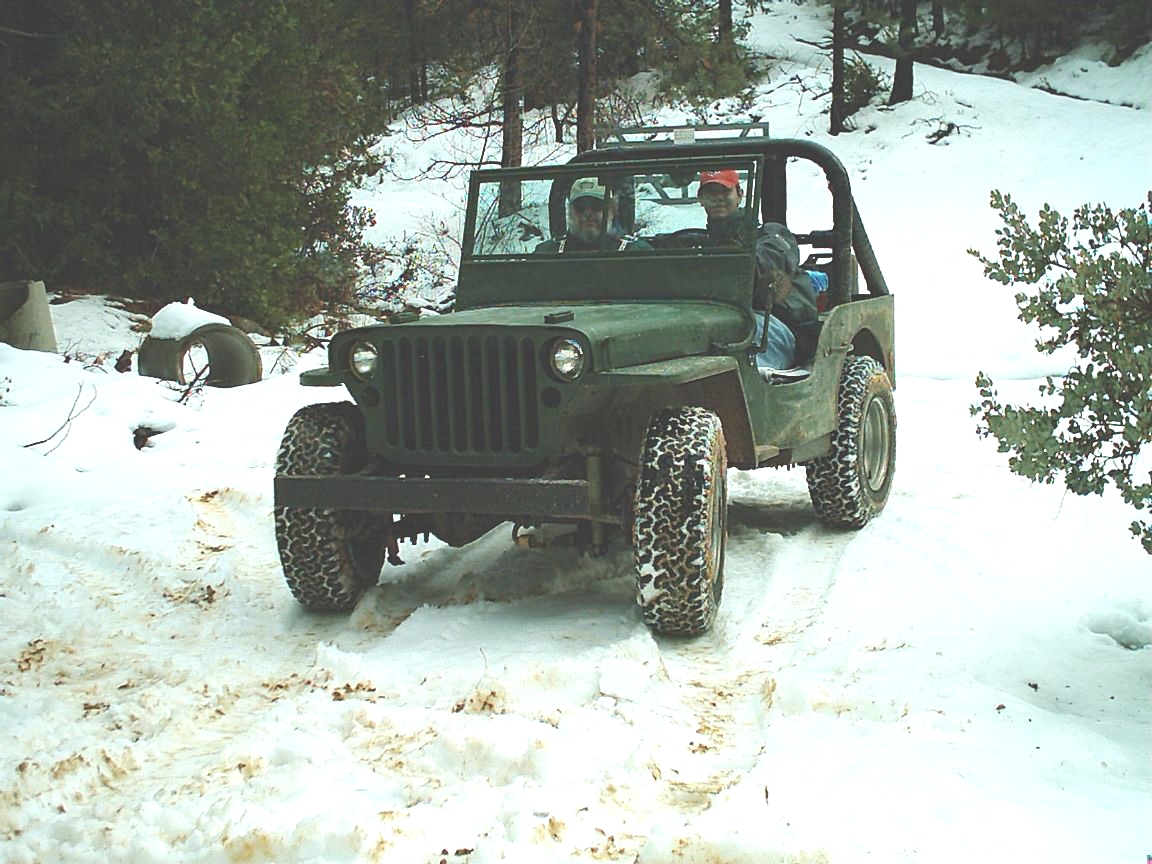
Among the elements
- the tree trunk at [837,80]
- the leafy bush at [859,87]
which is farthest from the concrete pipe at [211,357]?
the leafy bush at [859,87]

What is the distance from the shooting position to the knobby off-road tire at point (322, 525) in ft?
16.2

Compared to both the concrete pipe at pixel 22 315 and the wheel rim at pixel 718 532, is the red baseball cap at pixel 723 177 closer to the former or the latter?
the wheel rim at pixel 718 532

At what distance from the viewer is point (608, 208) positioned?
5.86m

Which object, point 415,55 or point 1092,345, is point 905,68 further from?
point 1092,345

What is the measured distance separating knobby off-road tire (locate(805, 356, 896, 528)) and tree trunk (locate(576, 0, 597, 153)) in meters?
7.93

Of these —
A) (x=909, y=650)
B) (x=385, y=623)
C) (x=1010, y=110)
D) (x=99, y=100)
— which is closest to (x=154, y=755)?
(x=385, y=623)

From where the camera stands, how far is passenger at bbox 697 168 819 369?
5707 millimetres

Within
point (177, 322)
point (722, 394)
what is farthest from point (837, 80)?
point (722, 394)

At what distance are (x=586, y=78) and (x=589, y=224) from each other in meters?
8.90

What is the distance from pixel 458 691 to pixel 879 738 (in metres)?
1.31

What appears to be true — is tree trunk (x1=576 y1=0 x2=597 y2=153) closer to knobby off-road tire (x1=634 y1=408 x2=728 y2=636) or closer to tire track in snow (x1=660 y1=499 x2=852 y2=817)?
tire track in snow (x1=660 y1=499 x2=852 y2=817)

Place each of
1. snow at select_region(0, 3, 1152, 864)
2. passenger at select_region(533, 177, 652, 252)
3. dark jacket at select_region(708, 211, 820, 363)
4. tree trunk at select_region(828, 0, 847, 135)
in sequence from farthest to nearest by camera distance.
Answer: tree trunk at select_region(828, 0, 847, 135) < passenger at select_region(533, 177, 652, 252) < dark jacket at select_region(708, 211, 820, 363) < snow at select_region(0, 3, 1152, 864)

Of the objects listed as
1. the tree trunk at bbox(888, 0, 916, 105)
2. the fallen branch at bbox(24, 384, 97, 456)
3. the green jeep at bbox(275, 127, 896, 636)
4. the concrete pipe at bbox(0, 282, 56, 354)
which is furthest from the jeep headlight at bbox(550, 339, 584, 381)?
the tree trunk at bbox(888, 0, 916, 105)

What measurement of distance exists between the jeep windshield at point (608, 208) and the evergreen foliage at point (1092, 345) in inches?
66.3
